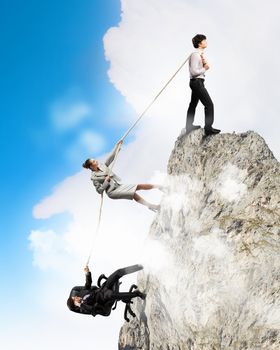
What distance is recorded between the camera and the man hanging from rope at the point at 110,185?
1692 cm

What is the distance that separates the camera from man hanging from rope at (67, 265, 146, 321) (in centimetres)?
1572

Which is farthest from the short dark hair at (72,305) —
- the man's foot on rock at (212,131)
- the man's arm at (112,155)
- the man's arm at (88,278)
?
the man's foot on rock at (212,131)

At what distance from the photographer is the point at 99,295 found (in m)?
15.7

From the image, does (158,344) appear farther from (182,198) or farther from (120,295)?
(182,198)

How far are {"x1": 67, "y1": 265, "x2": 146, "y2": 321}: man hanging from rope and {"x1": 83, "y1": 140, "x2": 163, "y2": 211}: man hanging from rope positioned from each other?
2604mm

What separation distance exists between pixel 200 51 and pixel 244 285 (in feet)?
26.5

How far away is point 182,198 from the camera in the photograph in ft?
52.8

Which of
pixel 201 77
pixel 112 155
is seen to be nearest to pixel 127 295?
pixel 112 155

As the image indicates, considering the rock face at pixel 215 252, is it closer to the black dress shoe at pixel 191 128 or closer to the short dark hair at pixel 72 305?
the black dress shoe at pixel 191 128

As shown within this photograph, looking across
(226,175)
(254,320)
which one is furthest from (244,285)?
(226,175)

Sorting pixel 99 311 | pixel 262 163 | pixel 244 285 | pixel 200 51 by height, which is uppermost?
pixel 200 51

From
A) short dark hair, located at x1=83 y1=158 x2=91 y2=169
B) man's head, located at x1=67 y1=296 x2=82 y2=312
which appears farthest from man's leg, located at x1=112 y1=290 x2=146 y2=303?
short dark hair, located at x1=83 y1=158 x2=91 y2=169

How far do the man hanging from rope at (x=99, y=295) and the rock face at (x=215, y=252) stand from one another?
1.19 meters

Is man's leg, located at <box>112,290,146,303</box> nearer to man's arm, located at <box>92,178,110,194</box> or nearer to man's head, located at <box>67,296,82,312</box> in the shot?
man's head, located at <box>67,296,82,312</box>
